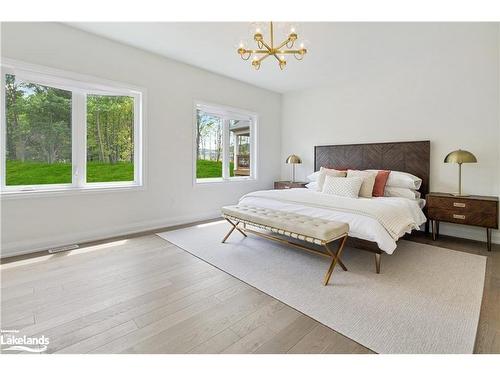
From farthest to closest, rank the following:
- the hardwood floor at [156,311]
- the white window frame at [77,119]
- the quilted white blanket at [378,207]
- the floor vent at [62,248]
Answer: the floor vent at [62,248] < the white window frame at [77,119] < the quilted white blanket at [378,207] < the hardwood floor at [156,311]

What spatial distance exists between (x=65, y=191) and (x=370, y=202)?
12.4 feet

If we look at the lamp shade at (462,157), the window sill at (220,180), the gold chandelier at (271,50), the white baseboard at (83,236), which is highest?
the gold chandelier at (271,50)

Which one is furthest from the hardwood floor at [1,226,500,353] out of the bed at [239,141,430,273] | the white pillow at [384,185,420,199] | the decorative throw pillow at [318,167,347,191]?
the decorative throw pillow at [318,167,347,191]

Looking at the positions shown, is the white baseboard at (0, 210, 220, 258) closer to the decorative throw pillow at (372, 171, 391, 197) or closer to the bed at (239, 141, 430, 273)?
the bed at (239, 141, 430, 273)

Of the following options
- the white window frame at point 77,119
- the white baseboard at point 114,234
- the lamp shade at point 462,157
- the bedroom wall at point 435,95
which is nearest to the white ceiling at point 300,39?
the bedroom wall at point 435,95

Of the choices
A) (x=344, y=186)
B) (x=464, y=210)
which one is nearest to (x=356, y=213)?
(x=344, y=186)

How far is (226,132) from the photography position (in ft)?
16.4

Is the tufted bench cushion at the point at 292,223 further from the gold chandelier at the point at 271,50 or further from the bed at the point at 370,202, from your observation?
the gold chandelier at the point at 271,50

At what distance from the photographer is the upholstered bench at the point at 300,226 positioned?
7.21 feet

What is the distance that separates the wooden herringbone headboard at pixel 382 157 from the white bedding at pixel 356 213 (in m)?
0.60

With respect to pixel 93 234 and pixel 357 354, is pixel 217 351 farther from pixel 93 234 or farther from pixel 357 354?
pixel 93 234

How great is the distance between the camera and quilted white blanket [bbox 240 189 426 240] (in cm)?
250
